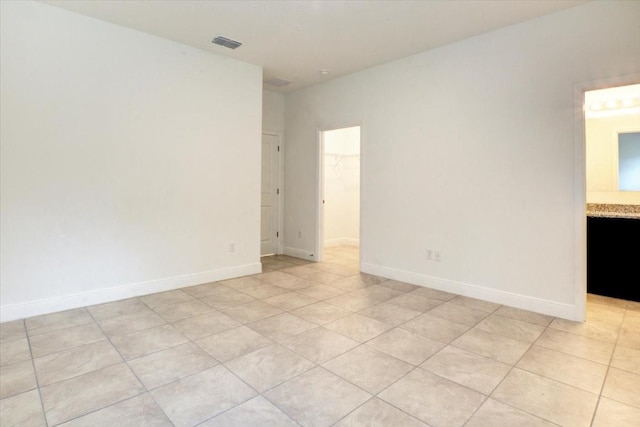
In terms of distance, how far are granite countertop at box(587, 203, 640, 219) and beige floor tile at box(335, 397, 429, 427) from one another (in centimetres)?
355

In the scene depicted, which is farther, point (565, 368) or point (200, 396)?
point (565, 368)

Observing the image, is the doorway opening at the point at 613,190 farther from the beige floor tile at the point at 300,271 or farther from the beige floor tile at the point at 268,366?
the beige floor tile at the point at 268,366

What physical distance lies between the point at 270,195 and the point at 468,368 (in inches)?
177

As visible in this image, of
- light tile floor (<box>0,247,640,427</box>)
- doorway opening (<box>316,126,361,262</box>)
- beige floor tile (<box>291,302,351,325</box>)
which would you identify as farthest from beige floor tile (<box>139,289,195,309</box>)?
doorway opening (<box>316,126,361,262</box>)

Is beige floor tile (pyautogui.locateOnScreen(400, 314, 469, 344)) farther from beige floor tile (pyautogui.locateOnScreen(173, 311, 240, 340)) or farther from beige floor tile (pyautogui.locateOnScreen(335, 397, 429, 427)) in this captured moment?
beige floor tile (pyautogui.locateOnScreen(173, 311, 240, 340))

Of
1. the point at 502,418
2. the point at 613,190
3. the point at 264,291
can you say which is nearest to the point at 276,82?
the point at 264,291

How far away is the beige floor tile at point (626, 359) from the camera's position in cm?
227

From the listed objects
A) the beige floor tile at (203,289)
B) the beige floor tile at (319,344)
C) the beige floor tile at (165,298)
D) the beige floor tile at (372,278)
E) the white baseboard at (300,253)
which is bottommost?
the beige floor tile at (319,344)

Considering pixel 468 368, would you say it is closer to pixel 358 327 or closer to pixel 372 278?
pixel 358 327

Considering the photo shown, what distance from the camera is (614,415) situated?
1.78 meters

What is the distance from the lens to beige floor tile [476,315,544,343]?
109 inches

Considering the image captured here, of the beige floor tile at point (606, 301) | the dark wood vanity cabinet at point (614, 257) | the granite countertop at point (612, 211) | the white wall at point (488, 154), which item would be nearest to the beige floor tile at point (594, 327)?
the white wall at point (488, 154)

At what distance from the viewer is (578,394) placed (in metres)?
1.97

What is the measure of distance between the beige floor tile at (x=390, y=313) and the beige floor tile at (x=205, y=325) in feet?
4.18
